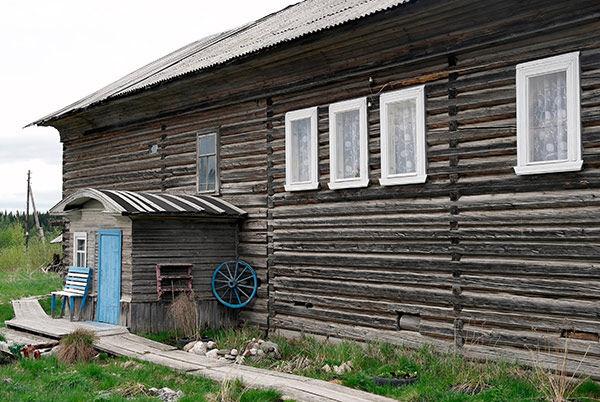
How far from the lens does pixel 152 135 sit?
15648mm

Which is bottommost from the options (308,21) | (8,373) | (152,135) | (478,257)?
(8,373)

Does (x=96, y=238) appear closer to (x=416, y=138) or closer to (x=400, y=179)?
(x=400, y=179)

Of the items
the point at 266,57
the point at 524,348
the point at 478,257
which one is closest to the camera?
the point at 524,348

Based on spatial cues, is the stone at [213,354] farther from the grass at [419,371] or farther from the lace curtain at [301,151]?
the lace curtain at [301,151]

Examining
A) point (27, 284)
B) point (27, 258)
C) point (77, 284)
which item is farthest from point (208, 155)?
point (27, 258)

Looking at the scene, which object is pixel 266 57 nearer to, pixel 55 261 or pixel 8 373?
pixel 8 373

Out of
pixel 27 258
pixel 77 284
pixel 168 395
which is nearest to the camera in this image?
pixel 168 395

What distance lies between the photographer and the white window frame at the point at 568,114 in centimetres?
810

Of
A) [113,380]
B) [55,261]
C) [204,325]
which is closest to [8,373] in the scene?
[113,380]

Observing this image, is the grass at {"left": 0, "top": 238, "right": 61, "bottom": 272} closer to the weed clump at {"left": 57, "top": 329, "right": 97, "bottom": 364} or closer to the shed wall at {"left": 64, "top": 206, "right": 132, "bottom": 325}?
the shed wall at {"left": 64, "top": 206, "right": 132, "bottom": 325}

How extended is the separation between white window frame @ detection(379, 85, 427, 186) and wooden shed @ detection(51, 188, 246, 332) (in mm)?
3726

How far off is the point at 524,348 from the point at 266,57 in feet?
22.1

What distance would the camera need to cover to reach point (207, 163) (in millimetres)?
14102

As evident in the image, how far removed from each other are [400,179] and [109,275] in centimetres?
640
